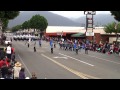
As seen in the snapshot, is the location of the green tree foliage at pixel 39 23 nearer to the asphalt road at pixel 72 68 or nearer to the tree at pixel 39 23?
the tree at pixel 39 23

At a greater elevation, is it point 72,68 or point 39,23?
point 39,23

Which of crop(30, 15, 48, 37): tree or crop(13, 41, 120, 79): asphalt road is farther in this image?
crop(30, 15, 48, 37): tree

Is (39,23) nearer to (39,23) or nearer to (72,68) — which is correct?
(39,23)

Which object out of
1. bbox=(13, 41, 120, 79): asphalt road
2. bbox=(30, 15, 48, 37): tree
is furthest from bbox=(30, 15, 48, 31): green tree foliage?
bbox=(13, 41, 120, 79): asphalt road

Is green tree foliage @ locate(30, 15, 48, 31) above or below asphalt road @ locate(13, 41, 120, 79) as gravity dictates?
above

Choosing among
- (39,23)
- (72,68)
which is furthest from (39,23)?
(72,68)

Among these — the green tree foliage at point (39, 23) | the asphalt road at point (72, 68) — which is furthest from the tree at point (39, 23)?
the asphalt road at point (72, 68)

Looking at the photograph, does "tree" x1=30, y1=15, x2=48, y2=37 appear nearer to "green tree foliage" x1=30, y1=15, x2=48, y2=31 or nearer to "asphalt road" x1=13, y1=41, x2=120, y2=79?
"green tree foliage" x1=30, y1=15, x2=48, y2=31

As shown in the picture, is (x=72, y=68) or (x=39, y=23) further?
(x=39, y=23)

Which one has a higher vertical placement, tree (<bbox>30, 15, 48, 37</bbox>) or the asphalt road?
tree (<bbox>30, 15, 48, 37</bbox>)
